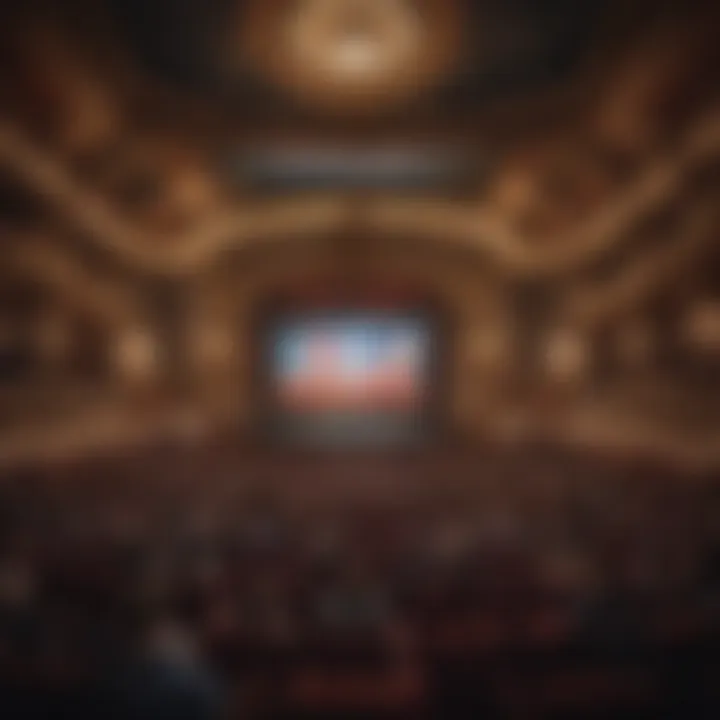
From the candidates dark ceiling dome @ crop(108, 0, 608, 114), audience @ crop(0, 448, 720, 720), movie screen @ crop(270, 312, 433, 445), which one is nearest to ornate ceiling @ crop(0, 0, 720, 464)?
dark ceiling dome @ crop(108, 0, 608, 114)

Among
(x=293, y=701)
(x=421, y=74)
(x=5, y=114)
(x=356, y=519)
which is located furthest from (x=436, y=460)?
(x=5, y=114)

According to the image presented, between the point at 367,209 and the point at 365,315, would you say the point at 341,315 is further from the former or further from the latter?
the point at 367,209

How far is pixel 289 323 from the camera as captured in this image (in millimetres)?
3201

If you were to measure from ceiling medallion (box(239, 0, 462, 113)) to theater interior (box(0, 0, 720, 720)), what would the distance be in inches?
0.5

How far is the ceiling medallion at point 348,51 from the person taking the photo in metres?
2.71

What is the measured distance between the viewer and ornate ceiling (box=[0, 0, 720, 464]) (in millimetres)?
2621

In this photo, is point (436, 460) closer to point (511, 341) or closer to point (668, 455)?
point (511, 341)

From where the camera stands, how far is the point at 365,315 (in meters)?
3.24

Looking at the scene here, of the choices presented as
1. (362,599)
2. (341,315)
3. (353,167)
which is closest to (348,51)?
(353,167)

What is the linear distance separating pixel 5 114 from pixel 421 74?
150 centimetres

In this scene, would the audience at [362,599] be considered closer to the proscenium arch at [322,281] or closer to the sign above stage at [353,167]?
the proscenium arch at [322,281]

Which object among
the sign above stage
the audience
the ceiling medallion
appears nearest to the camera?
the audience

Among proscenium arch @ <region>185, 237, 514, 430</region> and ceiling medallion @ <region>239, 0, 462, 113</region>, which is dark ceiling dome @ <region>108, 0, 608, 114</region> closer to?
ceiling medallion @ <region>239, 0, 462, 113</region>

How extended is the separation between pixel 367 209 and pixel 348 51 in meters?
0.64
